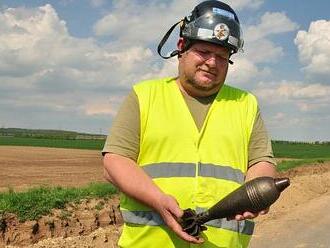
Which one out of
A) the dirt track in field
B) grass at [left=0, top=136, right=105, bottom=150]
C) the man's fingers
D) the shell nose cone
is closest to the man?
the man's fingers

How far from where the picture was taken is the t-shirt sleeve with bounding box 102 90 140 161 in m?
2.54

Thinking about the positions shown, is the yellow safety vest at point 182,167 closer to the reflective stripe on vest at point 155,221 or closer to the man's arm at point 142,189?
the reflective stripe on vest at point 155,221

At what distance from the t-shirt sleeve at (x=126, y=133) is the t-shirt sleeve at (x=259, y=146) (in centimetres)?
54

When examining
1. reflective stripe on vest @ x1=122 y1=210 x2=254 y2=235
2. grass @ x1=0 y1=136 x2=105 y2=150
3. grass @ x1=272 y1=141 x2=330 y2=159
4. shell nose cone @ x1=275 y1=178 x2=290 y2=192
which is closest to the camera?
shell nose cone @ x1=275 y1=178 x2=290 y2=192

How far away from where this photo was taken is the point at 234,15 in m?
2.68

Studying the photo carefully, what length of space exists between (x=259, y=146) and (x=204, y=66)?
18.0 inches

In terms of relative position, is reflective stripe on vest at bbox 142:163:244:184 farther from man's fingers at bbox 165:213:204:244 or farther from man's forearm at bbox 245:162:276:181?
man's fingers at bbox 165:213:204:244

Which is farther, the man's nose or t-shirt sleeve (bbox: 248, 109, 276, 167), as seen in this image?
t-shirt sleeve (bbox: 248, 109, 276, 167)

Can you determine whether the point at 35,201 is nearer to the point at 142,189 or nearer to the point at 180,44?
the point at 180,44

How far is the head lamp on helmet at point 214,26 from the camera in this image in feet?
8.46

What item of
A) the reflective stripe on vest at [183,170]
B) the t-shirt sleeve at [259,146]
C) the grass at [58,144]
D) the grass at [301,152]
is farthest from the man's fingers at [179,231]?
the grass at [58,144]

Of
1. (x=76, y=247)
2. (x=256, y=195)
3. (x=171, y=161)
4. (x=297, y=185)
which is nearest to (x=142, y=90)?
(x=171, y=161)

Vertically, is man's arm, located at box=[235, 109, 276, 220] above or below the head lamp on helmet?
below

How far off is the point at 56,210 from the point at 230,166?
8091mm
